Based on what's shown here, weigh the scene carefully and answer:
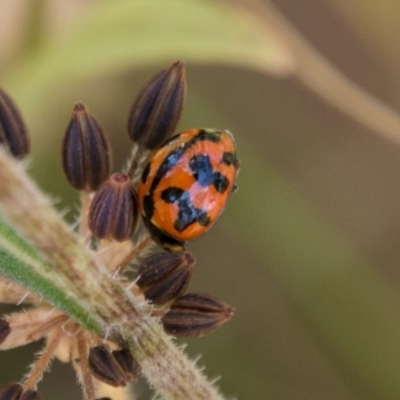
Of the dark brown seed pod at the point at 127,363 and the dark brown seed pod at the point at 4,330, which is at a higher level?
the dark brown seed pod at the point at 4,330

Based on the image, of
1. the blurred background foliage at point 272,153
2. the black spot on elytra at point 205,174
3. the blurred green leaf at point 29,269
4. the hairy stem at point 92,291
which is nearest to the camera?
the hairy stem at point 92,291

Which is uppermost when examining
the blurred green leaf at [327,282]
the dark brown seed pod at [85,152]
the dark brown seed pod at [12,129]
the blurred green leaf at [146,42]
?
the blurred green leaf at [146,42]

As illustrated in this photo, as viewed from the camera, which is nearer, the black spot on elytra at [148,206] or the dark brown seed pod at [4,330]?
the dark brown seed pod at [4,330]

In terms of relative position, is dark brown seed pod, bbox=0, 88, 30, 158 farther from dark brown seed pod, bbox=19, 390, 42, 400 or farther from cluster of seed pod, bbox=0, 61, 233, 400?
dark brown seed pod, bbox=19, 390, 42, 400

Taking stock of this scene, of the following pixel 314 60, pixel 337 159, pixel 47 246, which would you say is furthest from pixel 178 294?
pixel 337 159

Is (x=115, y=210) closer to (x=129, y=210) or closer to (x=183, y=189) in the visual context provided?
(x=129, y=210)

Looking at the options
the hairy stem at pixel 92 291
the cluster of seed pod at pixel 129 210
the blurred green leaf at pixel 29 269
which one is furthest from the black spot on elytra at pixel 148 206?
the blurred green leaf at pixel 29 269

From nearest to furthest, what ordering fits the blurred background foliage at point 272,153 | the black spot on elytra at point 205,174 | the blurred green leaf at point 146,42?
the black spot on elytra at point 205,174, the blurred green leaf at point 146,42, the blurred background foliage at point 272,153

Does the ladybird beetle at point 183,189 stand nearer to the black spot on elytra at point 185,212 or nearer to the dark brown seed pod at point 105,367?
the black spot on elytra at point 185,212

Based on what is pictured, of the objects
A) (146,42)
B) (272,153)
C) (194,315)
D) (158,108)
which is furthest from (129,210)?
(272,153)
